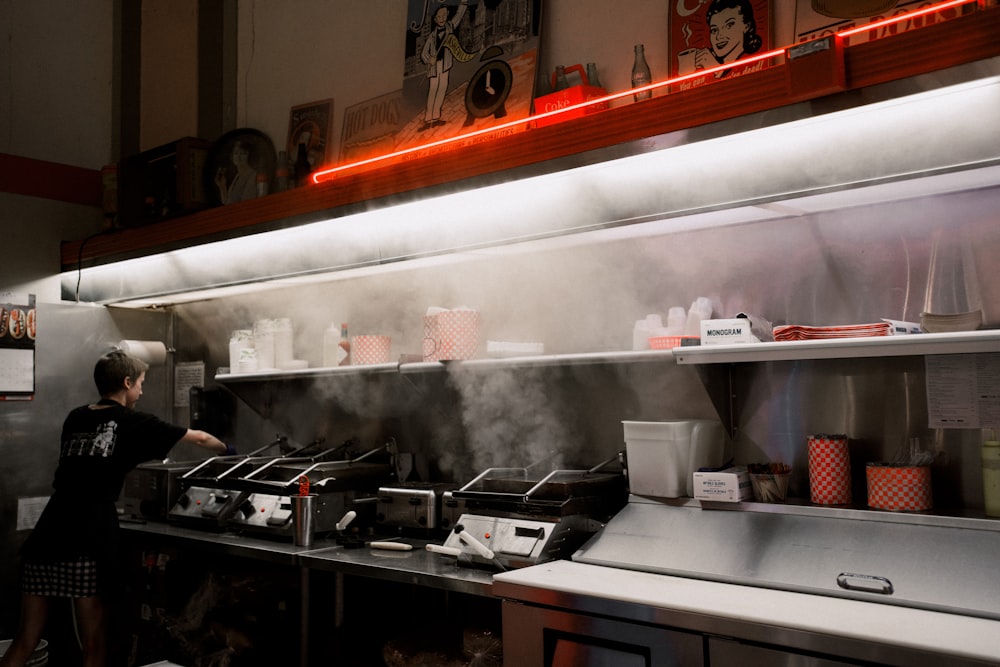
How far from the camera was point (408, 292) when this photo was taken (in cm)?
406

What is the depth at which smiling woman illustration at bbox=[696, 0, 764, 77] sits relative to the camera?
9.48ft

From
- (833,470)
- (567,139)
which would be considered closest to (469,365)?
(567,139)

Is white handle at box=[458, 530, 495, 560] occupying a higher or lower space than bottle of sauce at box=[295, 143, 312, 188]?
lower

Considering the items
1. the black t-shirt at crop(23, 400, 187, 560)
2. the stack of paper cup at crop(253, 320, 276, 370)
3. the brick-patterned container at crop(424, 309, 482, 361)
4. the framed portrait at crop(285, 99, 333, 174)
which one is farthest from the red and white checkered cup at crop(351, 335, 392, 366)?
the framed portrait at crop(285, 99, 333, 174)

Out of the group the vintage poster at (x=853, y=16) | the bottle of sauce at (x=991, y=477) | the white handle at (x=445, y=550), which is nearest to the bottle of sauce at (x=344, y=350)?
the white handle at (x=445, y=550)

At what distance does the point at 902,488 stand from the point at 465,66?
2.50 m

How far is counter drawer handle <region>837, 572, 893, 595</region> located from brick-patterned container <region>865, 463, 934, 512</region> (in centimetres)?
27

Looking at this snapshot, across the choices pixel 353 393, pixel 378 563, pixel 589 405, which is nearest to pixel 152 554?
pixel 353 393

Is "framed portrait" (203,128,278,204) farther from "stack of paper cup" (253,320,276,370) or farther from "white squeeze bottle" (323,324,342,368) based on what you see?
"white squeeze bottle" (323,324,342,368)

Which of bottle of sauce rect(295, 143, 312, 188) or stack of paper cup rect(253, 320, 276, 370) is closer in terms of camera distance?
stack of paper cup rect(253, 320, 276, 370)

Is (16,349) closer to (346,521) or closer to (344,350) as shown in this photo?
(344,350)

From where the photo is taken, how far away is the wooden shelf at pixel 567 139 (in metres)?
1.96

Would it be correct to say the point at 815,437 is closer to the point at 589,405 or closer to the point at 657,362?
the point at 657,362

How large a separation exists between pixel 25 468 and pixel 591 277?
3.22 m
